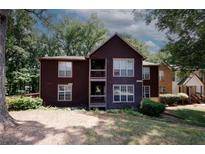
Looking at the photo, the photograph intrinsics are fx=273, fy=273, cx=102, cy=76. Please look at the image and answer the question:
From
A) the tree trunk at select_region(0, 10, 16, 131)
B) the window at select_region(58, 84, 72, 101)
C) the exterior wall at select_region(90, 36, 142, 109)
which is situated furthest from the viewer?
the window at select_region(58, 84, 72, 101)

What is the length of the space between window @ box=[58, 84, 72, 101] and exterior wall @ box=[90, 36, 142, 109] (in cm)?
264

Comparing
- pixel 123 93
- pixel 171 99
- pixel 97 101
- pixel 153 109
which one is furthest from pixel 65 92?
pixel 171 99

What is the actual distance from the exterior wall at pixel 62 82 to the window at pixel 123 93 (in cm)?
207

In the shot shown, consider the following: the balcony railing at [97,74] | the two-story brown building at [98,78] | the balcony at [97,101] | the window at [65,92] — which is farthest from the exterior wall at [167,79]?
the window at [65,92]

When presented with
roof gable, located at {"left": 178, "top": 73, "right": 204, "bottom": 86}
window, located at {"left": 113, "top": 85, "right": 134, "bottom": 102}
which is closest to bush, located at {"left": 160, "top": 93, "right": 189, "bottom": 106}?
roof gable, located at {"left": 178, "top": 73, "right": 204, "bottom": 86}

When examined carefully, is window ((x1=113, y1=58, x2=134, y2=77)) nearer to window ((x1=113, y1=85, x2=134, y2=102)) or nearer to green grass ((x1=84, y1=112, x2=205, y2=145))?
window ((x1=113, y1=85, x2=134, y2=102))

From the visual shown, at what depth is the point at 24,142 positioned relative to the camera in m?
6.65

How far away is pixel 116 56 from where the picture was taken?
58.1ft

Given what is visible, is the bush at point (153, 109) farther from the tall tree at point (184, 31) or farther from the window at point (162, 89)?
the window at point (162, 89)

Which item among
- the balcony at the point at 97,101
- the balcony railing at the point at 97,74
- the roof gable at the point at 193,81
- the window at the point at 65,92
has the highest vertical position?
the balcony railing at the point at 97,74

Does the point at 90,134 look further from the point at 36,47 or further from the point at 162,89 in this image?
the point at 36,47

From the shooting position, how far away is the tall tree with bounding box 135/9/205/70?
38.4 ft

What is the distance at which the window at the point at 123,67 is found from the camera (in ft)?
58.6

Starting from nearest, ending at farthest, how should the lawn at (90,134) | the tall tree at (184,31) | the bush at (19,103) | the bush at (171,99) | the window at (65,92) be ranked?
the lawn at (90,134)
the tall tree at (184,31)
the bush at (19,103)
the window at (65,92)
the bush at (171,99)
